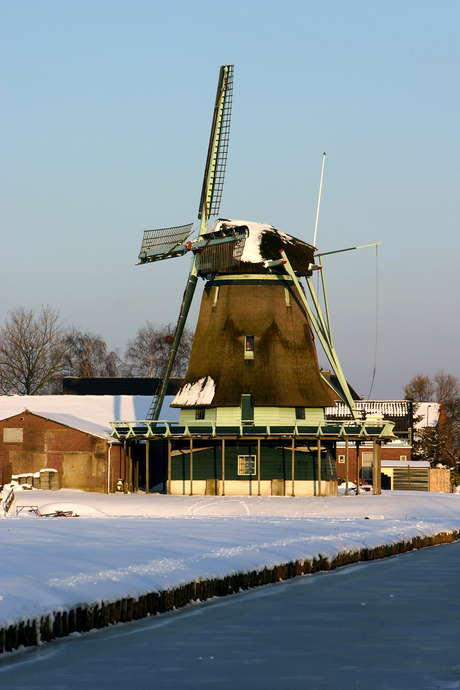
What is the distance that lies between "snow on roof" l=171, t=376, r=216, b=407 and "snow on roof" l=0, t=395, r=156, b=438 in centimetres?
647

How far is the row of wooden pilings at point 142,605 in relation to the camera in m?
11.3

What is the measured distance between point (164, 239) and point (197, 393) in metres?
8.08

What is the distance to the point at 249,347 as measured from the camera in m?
42.2

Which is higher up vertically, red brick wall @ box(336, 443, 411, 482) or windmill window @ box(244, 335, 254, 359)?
windmill window @ box(244, 335, 254, 359)

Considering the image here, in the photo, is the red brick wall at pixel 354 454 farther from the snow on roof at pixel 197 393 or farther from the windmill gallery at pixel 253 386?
the snow on roof at pixel 197 393

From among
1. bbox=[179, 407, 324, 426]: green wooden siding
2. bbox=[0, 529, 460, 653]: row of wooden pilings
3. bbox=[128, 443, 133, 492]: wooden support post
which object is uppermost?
bbox=[179, 407, 324, 426]: green wooden siding

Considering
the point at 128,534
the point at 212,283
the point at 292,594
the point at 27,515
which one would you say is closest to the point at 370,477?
the point at 212,283

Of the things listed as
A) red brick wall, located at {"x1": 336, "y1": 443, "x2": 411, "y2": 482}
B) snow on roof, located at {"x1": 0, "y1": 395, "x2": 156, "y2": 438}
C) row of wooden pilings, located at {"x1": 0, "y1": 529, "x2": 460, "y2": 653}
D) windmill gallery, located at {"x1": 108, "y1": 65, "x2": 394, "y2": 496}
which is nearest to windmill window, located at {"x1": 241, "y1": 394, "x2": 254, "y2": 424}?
windmill gallery, located at {"x1": 108, "y1": 65, "x2": 394, "y2": 496}

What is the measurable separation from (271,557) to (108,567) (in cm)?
426

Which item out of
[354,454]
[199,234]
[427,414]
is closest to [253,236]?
[199,234]

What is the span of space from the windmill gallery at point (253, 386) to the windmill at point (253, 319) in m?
0.05

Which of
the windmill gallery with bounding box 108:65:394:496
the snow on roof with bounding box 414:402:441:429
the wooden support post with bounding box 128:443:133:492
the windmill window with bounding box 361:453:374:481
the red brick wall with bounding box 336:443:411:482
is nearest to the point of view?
the windmill gallery with bounding box 108:65:394:496

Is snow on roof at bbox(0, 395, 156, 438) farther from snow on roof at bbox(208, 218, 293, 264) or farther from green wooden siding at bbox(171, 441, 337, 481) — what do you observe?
snow on roof at bbox(208, 218, 293, 264)

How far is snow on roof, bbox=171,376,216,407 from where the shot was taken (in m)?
41.7
